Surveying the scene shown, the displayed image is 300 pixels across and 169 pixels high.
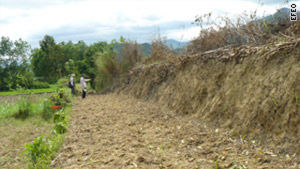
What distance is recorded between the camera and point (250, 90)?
382 centimetres

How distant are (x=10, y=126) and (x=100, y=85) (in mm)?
10004

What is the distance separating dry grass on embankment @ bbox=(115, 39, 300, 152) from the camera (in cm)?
307

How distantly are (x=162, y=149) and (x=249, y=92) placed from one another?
63.7 inches

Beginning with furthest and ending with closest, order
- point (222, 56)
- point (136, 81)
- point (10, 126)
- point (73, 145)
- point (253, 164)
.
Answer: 1. point (136, 81)
2. point (10, 126)
3. point (222, 56)
4. point (73, 145)
5. point (253, 164)

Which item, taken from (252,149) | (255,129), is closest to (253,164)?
(252,149)

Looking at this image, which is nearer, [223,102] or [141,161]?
[141,161]

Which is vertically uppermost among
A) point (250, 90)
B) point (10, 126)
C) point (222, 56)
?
point (222, 56)

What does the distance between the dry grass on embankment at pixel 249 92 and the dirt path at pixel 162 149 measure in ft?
0.83

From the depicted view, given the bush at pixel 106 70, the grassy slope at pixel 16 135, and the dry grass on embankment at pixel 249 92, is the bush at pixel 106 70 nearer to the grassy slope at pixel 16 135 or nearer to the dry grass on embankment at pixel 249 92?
the grassy slope at pixel 16 135

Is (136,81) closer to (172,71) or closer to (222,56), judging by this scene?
(172,71)

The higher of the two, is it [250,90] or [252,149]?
[250,90]

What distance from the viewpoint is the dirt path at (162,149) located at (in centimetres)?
290

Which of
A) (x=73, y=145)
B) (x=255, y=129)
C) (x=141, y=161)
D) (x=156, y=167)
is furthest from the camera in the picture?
(x=73, y=145)

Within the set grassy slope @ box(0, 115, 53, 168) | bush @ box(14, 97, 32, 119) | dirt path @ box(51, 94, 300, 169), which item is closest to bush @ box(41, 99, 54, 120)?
grassy slope @ box(0, 115, 53, 168)
